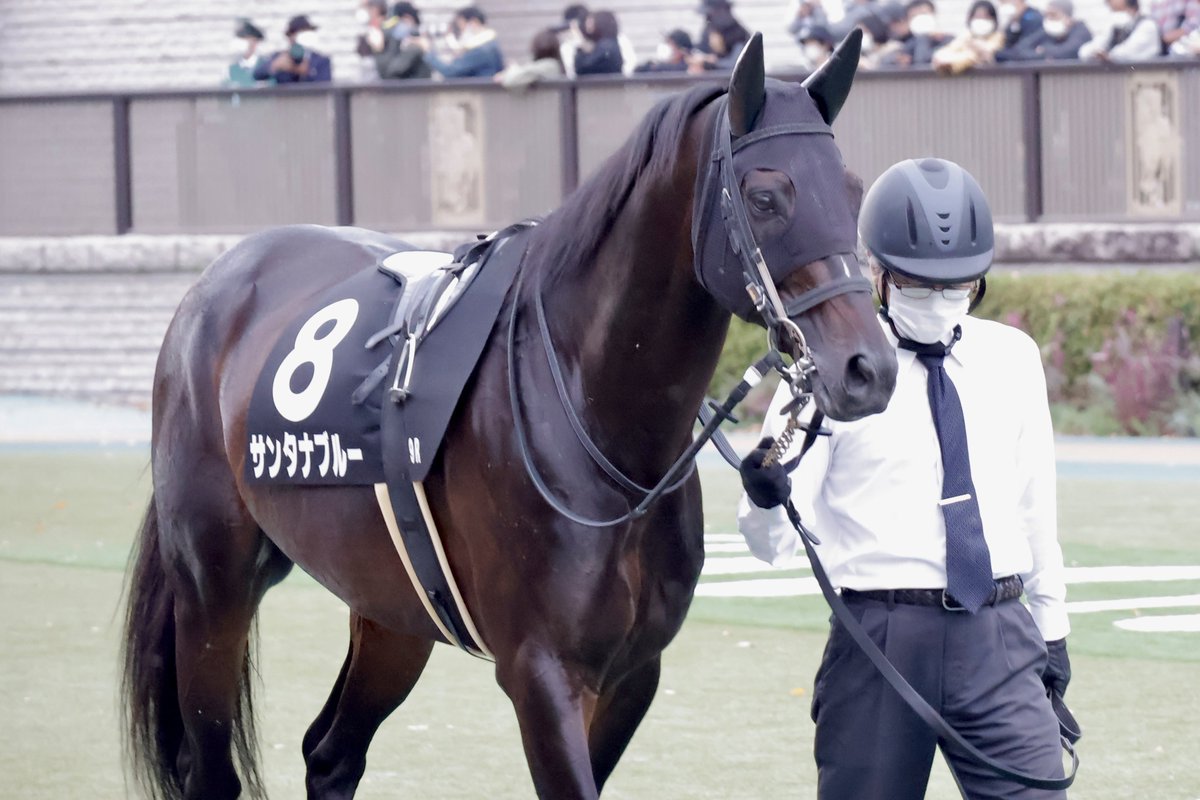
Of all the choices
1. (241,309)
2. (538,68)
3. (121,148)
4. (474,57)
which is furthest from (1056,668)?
(121,148)

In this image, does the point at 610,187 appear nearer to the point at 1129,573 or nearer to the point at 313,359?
the point at 313,359

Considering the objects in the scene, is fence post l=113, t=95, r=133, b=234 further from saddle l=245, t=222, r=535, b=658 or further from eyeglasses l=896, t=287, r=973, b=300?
eyeglasses l=896, t=287, r=973, b=300

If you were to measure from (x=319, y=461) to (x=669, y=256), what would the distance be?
1.18m

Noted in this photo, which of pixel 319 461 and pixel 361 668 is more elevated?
pixel 319 461

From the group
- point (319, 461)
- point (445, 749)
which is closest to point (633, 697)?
point (319, 461)

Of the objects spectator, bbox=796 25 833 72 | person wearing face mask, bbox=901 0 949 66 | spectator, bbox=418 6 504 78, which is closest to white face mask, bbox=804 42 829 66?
spectator, bbox=796 25 833 72

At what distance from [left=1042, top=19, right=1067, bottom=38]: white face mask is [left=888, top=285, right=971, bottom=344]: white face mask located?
452 inches

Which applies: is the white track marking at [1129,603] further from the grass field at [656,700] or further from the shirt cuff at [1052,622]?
the shirt cuff at [1052,622]

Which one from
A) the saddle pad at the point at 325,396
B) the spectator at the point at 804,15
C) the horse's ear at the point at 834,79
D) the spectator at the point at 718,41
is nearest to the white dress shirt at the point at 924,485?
the horse's ear at the point at 834,79

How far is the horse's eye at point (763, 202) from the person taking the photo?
3.46 metres

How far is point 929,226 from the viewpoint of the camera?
3756 mm

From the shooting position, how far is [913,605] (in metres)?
3.79

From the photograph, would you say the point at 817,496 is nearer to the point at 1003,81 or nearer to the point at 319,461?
the point at 319,461

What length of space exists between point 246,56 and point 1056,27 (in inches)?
294
